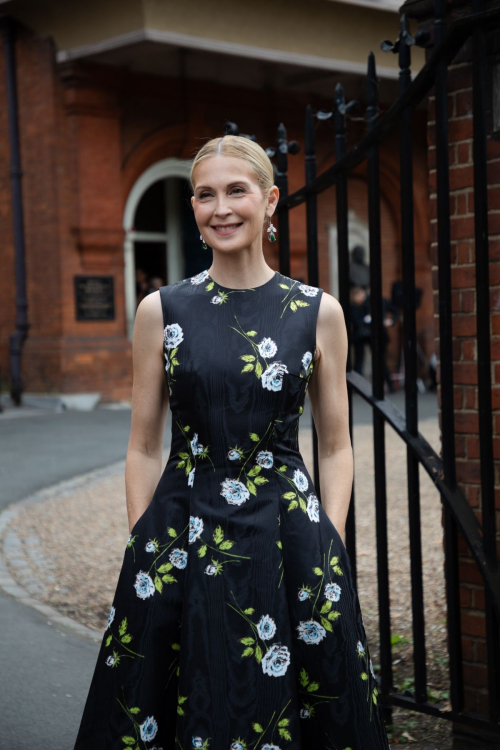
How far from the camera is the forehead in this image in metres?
2.13

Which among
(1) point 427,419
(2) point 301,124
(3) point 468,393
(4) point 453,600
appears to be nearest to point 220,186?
(3) point 468,393

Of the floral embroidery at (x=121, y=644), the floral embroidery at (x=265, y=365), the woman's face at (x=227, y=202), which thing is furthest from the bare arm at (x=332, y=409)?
the floral embroidery at (x=121, y=644)

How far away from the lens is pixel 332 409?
2.30 m

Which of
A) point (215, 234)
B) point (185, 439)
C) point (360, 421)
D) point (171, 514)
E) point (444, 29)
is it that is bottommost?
point (360, 421)

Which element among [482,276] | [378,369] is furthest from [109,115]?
[482,276]

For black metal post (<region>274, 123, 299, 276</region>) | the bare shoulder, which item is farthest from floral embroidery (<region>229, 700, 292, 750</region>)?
black metal post (<region>274, 123, 299, 276</region>)

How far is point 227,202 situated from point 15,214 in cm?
1325

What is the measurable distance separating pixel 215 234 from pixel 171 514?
0.65 meters

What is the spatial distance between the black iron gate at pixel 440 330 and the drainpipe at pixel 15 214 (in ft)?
38.5

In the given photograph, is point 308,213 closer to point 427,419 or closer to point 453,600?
point 453,600

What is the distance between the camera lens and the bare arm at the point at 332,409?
2.24 m

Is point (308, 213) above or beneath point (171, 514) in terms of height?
above

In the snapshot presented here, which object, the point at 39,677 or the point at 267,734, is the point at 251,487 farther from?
the point at 39,677

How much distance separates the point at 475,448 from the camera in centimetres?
307
